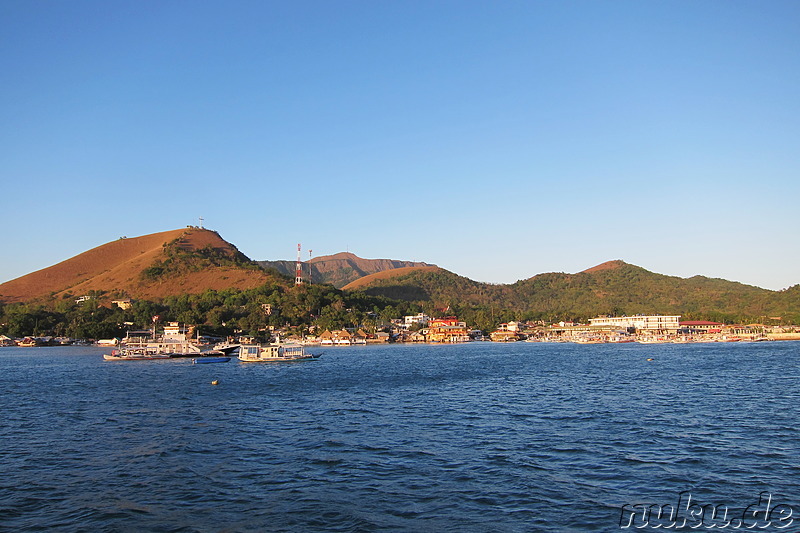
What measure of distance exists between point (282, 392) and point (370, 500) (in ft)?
85.6

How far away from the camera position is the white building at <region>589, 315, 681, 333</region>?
162875 mm

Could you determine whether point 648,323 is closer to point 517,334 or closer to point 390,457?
point 517,334

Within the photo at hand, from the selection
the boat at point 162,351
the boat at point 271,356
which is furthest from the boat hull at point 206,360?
the boat at point 162,351

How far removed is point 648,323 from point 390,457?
554ft

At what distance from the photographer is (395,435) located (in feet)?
80.1

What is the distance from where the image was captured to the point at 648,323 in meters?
174

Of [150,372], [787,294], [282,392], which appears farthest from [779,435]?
[787,294]

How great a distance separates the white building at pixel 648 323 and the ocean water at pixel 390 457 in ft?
432

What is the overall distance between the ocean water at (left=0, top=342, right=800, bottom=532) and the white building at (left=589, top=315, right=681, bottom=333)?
432 feet

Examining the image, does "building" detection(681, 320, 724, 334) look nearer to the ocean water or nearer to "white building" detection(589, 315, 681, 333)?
"white building" detection(589, 315, 681, 333)

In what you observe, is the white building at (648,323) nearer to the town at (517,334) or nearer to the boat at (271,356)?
the town at (517,334)

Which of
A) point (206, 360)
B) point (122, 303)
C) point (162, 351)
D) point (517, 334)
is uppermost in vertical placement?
point (122, 303)

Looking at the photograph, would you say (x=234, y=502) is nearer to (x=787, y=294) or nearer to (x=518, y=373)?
(x=518, y=373)

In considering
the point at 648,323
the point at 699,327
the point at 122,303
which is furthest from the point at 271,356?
the point at 648,323
